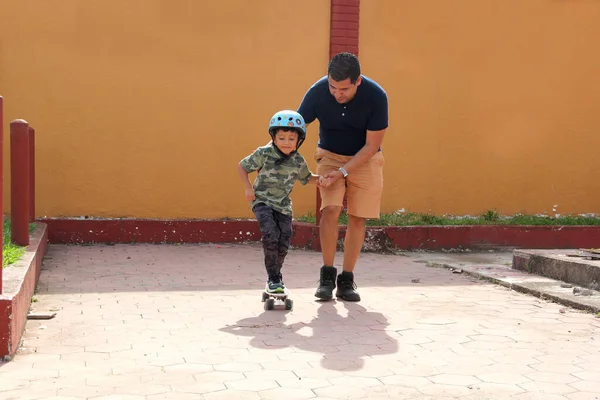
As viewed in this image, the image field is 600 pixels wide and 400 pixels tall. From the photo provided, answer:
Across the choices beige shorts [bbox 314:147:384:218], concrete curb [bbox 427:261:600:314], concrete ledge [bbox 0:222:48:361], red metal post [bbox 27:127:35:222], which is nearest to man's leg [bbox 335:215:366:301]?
beige shorts [bbox 314:147:384:218]

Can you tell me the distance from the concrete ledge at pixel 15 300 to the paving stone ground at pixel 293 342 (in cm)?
8

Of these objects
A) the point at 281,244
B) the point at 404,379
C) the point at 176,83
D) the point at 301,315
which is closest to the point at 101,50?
the point at 176,83

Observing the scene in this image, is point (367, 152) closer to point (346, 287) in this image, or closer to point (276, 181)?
point (276, 181)

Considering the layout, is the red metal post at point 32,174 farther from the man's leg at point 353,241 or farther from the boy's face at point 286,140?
the man's leg at point 353,241

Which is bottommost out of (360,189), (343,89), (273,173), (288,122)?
(360,189)

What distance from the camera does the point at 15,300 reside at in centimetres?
400

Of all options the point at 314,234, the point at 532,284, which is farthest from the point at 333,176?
the point at 314,234

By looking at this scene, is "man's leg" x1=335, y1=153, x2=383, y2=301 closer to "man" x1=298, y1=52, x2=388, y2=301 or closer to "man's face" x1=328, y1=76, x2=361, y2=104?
"man" x1=298, y1=52, x2=388, y2=301

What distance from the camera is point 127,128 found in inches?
344

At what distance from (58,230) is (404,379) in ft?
18.6

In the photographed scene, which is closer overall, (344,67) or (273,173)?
(344,67)

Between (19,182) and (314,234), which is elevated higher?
(19,182)

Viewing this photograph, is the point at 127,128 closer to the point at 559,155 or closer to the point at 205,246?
the point at 205,246

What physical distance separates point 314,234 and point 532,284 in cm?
280
